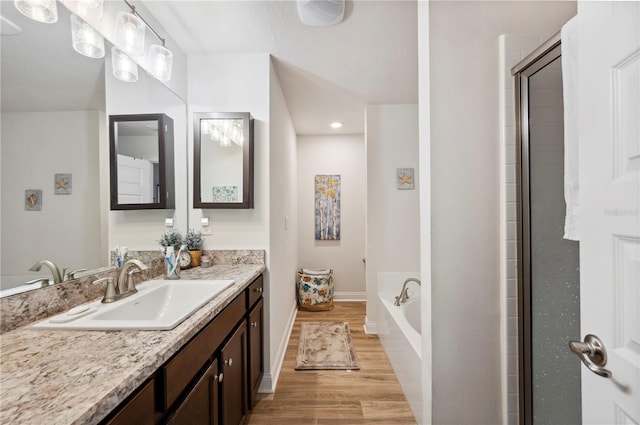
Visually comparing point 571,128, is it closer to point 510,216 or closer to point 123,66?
point 510,216

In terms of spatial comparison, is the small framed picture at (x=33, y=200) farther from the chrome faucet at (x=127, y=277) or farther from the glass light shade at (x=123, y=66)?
the glass light shade at (x=123, y=66)

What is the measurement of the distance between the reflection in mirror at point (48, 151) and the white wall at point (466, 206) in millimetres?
1518

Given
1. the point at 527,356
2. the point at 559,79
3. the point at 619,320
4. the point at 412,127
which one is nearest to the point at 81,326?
the point at 619,320

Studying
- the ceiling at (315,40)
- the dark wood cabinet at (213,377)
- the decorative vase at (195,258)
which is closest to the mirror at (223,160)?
the decorative vase at (195,258)

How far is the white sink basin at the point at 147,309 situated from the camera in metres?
0.91

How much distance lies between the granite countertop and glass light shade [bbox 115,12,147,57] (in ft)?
4.37

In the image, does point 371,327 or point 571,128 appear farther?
point 371,327

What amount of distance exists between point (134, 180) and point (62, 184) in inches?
17.9

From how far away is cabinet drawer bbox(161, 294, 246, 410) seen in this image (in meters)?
0.81

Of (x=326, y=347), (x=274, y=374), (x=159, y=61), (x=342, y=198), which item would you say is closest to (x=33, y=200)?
(x=159, y=61)

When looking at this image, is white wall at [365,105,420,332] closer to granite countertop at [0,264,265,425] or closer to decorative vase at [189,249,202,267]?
decorative vase at [189,249,202,267]

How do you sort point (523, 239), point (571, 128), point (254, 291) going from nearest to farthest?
point (571, 128)
point (523, 239)
point (254, 291)

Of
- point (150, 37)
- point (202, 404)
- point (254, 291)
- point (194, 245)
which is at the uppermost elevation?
point (150, 37)

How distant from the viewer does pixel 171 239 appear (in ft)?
6.02
